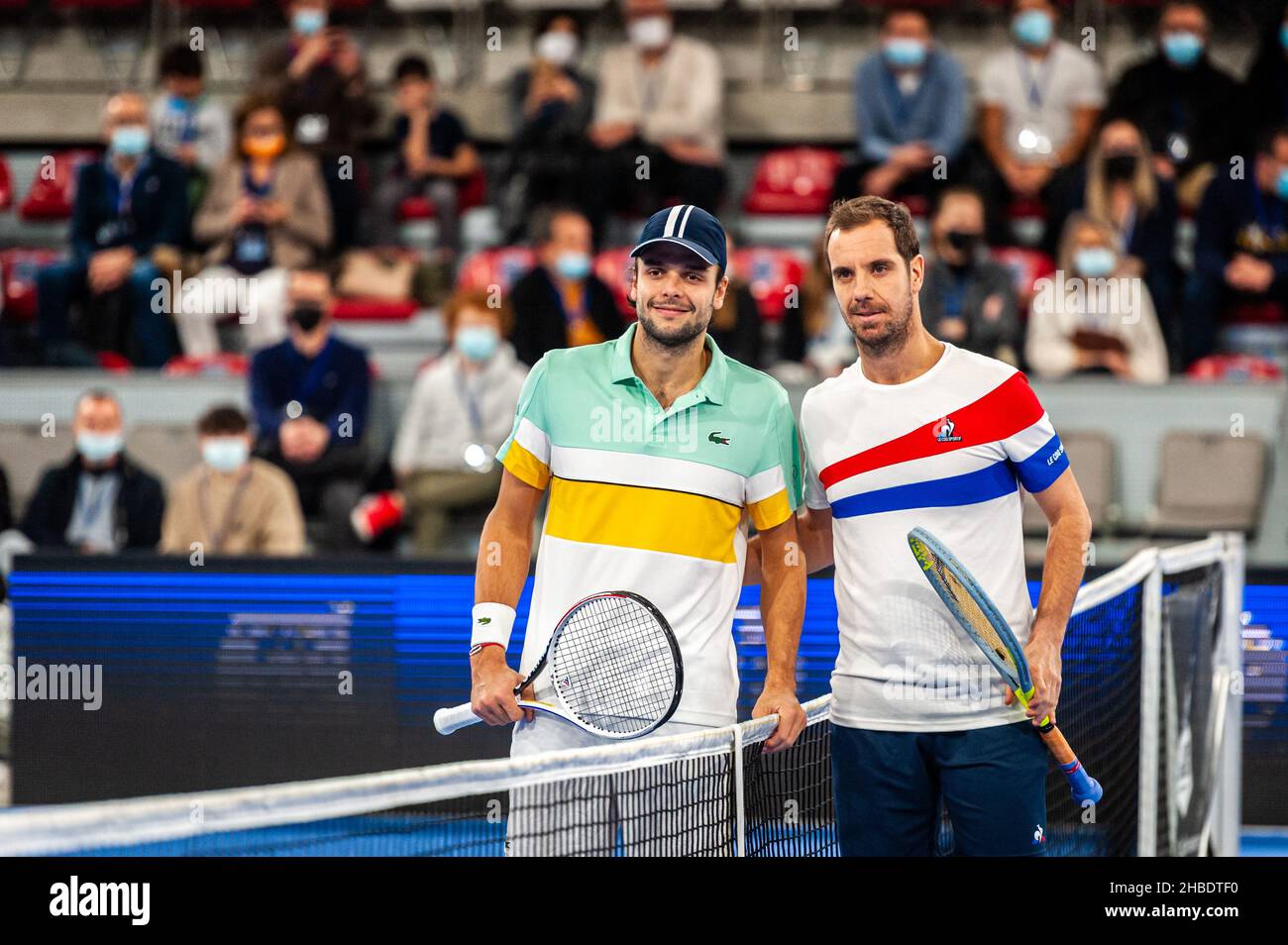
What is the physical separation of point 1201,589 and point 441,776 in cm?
370

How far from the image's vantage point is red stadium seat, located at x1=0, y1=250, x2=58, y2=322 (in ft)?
35.4

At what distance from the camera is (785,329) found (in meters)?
8.95

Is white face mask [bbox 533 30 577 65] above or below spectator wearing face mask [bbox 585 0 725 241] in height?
above

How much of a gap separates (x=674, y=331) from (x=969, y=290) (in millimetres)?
5189

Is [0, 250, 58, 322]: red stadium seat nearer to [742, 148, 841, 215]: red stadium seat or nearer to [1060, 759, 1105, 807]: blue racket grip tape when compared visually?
[742, 148, 841, 215]: red stadium seat

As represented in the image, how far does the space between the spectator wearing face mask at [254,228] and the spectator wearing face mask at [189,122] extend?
36 centimetres

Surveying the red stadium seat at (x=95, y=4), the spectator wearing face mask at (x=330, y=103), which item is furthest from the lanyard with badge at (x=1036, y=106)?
the red stadium seat at (x=95, y=4)

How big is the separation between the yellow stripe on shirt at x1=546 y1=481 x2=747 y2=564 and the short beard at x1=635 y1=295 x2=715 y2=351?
32 centimetres

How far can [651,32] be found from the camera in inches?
407

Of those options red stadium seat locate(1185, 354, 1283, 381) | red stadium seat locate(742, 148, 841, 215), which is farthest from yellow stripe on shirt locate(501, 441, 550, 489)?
red stadium seat locate(742, 148, 841, 215)

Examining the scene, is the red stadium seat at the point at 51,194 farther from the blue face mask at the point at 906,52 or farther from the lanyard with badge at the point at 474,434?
the blue face mask at the point at 906,52

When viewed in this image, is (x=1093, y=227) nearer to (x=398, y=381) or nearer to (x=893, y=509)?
(x=398, y=381)

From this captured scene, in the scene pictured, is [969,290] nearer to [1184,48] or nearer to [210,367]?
[1184,48]
